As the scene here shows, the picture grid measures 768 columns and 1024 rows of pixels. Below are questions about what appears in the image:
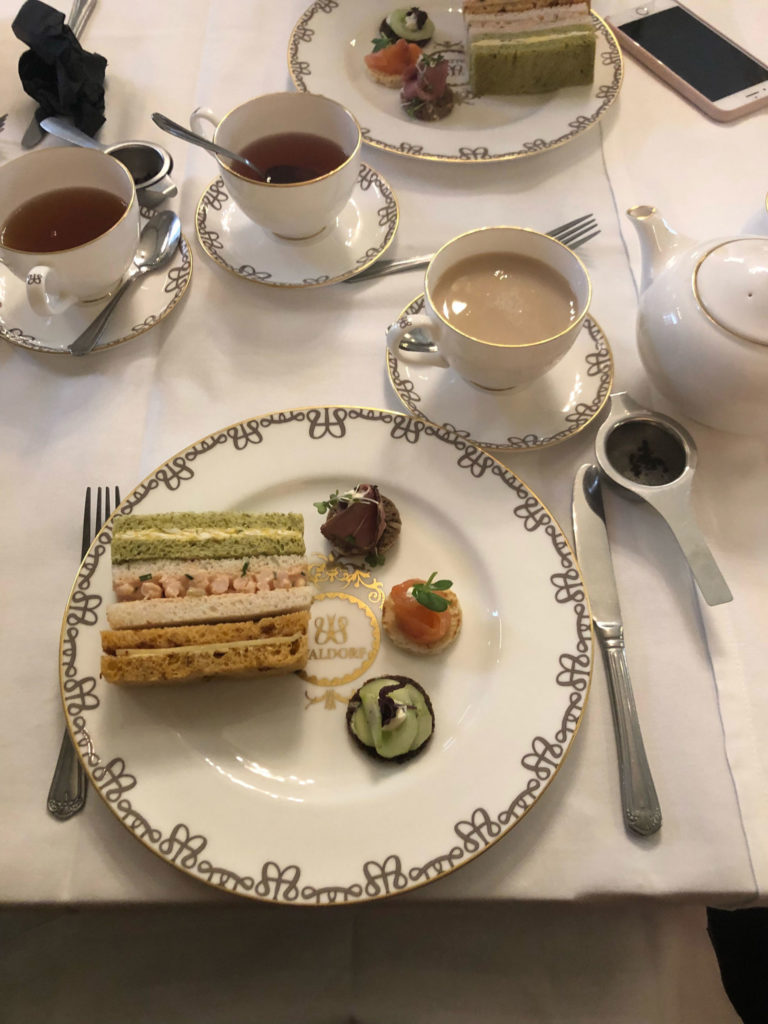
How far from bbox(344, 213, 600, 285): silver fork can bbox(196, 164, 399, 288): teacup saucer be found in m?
0.02

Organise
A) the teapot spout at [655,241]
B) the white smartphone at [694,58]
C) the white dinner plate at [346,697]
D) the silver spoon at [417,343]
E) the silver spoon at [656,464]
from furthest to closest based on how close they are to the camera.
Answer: the white smartphone at [694,58] < the silver spoon at [417,343] < the teapot spout at [655,241] < the silver spoon at [656,464] < the white dinner plate at [346,697]

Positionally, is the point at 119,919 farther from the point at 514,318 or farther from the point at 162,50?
the point at 162,50

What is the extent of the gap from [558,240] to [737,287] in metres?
0.47

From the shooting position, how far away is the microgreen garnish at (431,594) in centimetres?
95

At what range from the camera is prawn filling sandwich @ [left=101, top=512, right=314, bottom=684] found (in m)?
0.93

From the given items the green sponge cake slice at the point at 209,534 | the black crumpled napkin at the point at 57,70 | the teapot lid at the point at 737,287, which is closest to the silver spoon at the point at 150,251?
the black crumpled napkin at the point at 57,70

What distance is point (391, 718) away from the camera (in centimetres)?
89

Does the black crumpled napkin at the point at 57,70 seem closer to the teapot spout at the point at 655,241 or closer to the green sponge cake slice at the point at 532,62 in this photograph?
the green sponge cake slice at the point at 532,62

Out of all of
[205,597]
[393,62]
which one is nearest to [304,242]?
[393,62]

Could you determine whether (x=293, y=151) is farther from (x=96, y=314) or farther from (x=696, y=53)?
(x=696, y=53)

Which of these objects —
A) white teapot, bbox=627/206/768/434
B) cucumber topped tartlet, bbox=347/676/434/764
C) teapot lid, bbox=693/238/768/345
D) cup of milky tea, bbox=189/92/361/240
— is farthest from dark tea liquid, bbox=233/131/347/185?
cucumber topped tartlet, bbox=347/676/434/764

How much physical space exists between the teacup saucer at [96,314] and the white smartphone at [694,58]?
1.27m

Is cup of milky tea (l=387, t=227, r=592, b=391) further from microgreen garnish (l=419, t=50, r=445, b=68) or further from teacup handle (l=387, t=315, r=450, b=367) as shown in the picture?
microgreen garnish (l=419, t=50, r=445, b=68)

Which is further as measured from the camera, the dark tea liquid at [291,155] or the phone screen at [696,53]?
the phone screen at [696,53]
